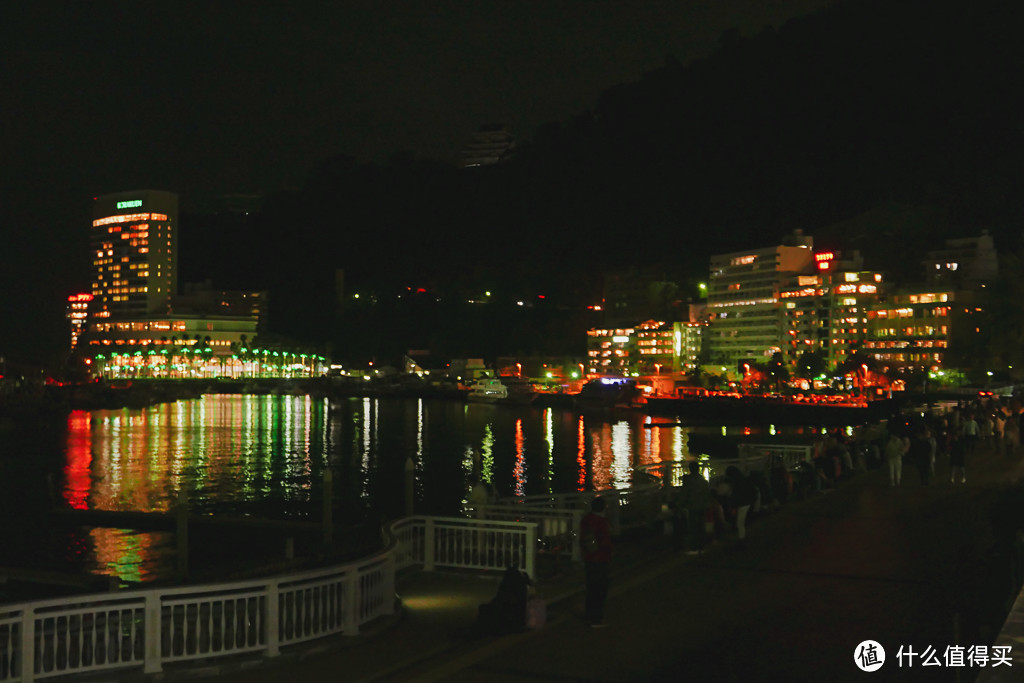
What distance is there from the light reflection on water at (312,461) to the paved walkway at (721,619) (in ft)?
40.4

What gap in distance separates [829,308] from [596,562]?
12078 centimetres

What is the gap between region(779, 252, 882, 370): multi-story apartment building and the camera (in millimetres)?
119312

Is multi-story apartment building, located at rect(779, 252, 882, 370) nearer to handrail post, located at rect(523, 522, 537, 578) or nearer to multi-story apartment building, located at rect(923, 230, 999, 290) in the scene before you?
multi-story apartment building, located at rect(923, 230, 999, 290)

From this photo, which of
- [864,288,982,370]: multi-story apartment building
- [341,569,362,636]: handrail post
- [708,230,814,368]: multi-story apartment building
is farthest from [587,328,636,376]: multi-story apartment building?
[341,569,362,636]: handrail post

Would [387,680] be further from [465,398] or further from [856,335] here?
[465,398]

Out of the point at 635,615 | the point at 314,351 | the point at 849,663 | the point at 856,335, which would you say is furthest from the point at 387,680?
the point at 314,351

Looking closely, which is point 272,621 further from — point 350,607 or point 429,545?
point 429,545

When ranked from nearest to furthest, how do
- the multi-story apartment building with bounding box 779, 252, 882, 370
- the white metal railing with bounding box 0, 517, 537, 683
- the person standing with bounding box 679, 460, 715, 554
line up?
1. the white metal railing with bounding box 0, 517, 537, 683
2. the person standing with bounding box 679, 460, 715, 554
3. the multi-story apartment building with bounding box 779, 252, 882, 370

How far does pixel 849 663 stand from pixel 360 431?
234ft

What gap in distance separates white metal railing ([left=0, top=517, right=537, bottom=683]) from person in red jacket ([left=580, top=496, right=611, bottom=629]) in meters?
2.05

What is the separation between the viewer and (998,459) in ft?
85.9

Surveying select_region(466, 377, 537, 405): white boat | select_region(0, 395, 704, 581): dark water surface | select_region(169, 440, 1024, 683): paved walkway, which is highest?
select_region(466, 377, 537, 405): white boat

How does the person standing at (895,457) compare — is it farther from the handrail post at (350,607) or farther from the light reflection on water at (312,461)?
the handrail post at (350,607)

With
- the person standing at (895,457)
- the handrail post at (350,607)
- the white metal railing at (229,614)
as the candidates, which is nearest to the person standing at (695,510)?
the white metal railing at (229,614)
